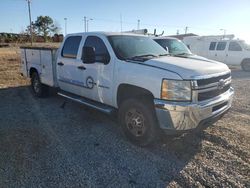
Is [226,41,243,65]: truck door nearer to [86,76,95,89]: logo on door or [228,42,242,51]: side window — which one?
[228,42,242,51]: side window

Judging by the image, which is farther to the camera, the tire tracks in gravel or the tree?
the tree

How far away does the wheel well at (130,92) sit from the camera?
3785 mm

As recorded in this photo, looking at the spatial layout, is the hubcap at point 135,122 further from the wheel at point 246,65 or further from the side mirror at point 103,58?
the wheel at point 246,65

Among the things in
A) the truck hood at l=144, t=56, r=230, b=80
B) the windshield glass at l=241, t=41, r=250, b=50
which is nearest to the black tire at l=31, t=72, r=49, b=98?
the truck hood at l=144, t=56, r=230, b=80

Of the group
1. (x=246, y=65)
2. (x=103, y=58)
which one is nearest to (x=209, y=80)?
(x=103, y=58)

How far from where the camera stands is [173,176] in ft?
10.4

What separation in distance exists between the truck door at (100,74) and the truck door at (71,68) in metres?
0.31

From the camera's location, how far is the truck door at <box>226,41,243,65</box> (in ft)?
49.8

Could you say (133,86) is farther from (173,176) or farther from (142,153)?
(173,176)

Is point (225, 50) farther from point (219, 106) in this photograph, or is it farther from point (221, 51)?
point (219, 106)

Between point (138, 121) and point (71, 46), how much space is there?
2721 millimetres

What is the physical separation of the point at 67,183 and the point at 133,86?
1.82 m

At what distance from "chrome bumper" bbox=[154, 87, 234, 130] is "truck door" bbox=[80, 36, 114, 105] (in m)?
1.22

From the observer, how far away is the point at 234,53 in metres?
15.3
